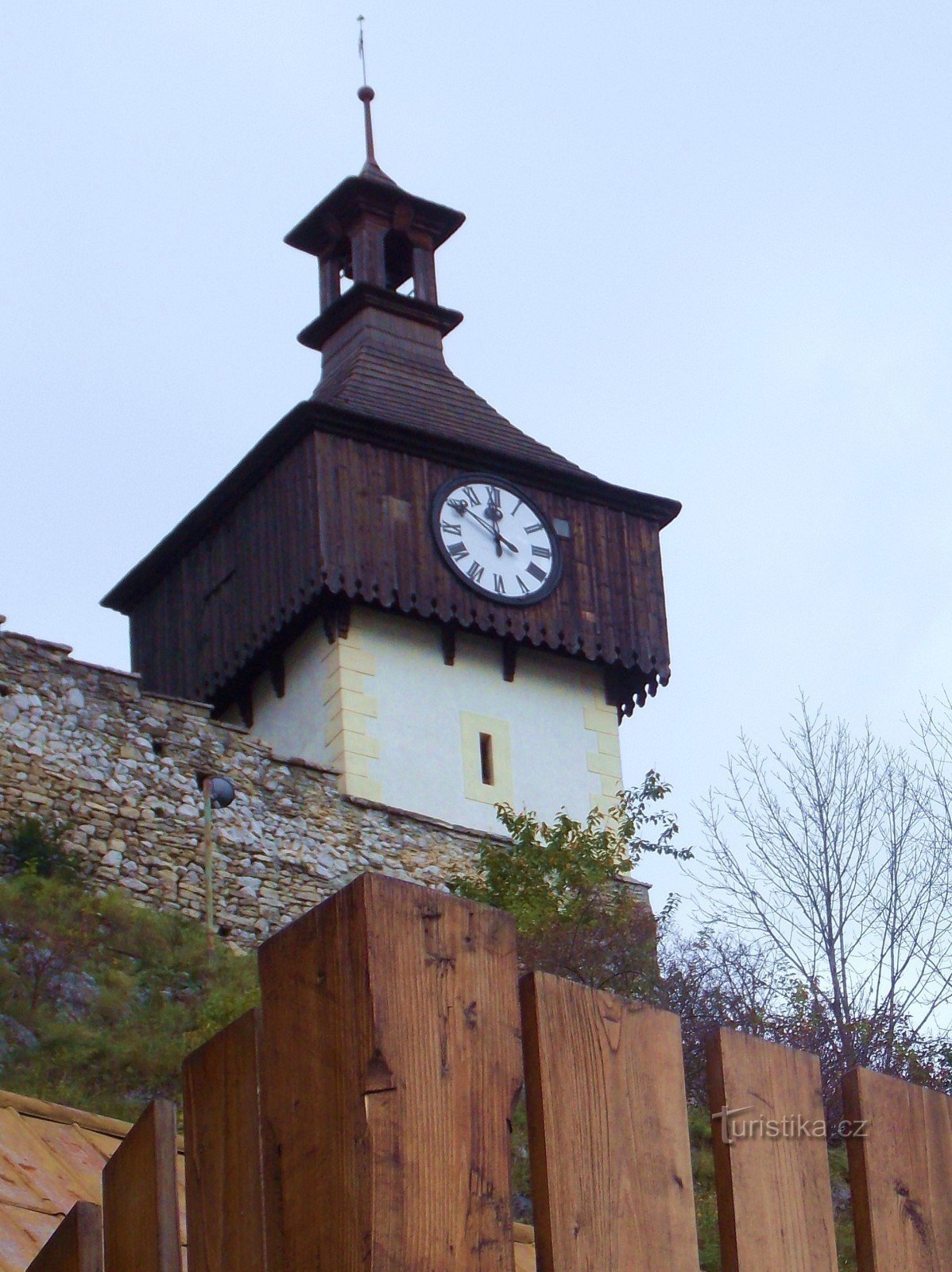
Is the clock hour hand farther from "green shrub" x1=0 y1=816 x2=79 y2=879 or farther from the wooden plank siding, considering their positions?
"green shrub" x1=0 y1=816 x2=79 y2=879

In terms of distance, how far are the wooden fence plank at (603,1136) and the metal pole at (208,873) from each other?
58.2 feet

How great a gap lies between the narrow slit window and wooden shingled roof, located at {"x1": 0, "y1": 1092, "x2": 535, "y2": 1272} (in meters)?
19.2

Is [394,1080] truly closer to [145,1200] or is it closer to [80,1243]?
[145,1200]

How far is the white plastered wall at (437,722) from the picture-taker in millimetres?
23297

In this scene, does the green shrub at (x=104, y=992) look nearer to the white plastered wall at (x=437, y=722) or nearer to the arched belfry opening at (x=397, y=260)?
the white plastered wall at (x=437, y=722)

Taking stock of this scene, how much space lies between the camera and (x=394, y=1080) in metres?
2.32

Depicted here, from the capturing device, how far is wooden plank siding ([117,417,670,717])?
954 inches

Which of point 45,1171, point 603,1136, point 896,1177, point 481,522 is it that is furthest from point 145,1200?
point 481,522

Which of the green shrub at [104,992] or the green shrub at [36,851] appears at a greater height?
the green shrub at [36,851]

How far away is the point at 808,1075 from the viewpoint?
266 cm

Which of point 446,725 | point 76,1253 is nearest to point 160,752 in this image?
point 446,725

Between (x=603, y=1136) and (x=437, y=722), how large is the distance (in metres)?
21.4

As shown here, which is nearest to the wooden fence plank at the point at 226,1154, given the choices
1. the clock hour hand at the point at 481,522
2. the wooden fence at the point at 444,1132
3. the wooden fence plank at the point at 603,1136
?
the wooden fence at the point at 444,1132

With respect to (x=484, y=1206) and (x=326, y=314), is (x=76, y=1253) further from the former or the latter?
(x=326, y=314)
